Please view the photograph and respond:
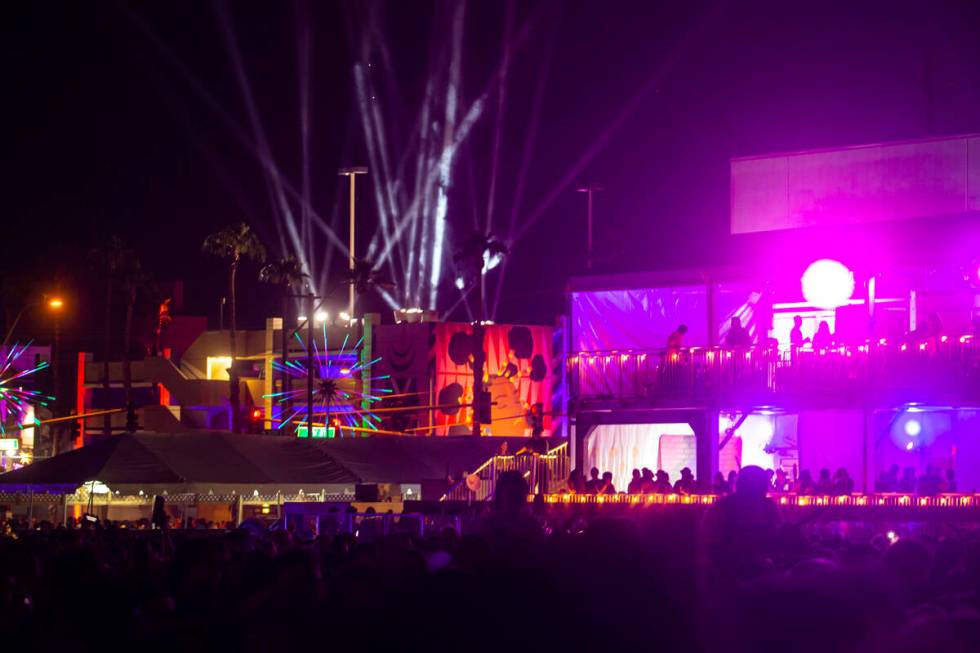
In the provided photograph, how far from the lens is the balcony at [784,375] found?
29.5 m

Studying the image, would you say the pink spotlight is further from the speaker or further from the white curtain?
the speaker

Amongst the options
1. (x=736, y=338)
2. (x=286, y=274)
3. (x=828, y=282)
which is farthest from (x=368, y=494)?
(x=286, y=274)

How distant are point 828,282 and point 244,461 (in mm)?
18480

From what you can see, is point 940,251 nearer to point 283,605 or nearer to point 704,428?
point 704,428

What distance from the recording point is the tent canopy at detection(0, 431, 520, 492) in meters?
38.9

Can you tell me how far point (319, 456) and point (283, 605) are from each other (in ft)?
126

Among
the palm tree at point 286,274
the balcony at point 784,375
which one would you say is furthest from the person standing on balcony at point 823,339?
the palm tree at point 286,274

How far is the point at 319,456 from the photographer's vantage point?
149 feet

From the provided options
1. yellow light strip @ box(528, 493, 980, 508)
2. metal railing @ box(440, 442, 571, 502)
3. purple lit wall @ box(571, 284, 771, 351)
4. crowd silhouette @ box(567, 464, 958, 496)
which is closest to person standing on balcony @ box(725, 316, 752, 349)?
purple lit wall @ box(571, 284, 771, 351)

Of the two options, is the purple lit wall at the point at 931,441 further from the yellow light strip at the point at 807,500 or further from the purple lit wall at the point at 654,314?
the yellow light strip at the point at 807,500

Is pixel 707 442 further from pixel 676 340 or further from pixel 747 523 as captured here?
pixel 747 523

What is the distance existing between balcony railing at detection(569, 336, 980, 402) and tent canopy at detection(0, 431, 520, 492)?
9.39 metres

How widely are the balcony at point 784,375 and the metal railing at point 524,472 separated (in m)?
1.69

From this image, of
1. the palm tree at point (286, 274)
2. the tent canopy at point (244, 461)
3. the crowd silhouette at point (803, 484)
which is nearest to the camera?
the crowd silhouette at point (803, 484)
